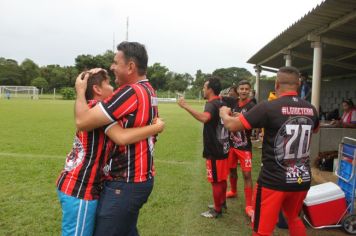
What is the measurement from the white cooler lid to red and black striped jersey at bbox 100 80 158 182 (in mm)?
2935

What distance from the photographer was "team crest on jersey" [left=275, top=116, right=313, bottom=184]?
3.57m

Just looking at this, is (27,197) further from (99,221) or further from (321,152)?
(321,152)

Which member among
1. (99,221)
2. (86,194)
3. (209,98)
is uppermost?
(209,98)

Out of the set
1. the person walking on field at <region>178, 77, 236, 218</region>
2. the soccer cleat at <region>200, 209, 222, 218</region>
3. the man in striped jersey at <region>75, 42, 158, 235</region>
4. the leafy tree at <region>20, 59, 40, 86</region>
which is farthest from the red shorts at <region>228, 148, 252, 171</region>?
the leafy tree at <region>20, 59, 40, 86</region>

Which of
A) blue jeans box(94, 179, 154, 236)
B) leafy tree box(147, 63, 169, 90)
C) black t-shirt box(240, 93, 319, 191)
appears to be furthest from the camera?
leafy tree box(147, 63, 169, 90)

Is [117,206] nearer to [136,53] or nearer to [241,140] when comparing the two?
[136,53]

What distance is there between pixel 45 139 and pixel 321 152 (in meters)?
8.35


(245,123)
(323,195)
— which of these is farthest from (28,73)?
(245,123)

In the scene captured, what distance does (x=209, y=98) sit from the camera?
5.48 m

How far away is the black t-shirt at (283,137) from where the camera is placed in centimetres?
356

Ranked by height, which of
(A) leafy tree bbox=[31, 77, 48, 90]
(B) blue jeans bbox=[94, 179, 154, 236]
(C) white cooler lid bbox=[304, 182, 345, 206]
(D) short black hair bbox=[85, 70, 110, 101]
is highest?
(A) leafy tree bbox=[31, 77, 48, 90]

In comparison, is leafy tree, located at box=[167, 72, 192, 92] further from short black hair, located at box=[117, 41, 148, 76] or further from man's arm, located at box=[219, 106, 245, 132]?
short black hair, located at box=[117, 41, 148, 76]

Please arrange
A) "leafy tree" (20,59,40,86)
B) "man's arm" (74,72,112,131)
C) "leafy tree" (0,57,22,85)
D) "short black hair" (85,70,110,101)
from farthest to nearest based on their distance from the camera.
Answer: "leafy tree" (20,59,40,86), "leafy tree" (0,57,22,85), "short black hair" (85,70,110,101), "man's arm" (74,72,112,131)

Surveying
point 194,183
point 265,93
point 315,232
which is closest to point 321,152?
point 194,183
